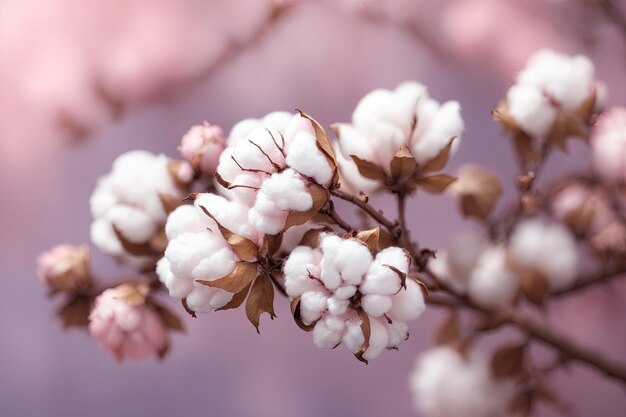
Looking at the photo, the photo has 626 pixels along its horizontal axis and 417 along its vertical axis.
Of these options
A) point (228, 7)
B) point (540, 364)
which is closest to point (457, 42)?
point (228, 7)

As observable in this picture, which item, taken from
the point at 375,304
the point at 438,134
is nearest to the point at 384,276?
the point at 375,304

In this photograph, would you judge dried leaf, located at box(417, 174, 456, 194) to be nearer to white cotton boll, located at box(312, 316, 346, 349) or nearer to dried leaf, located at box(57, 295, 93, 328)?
white cotton boll, located at box(312, 316, 346, 349)

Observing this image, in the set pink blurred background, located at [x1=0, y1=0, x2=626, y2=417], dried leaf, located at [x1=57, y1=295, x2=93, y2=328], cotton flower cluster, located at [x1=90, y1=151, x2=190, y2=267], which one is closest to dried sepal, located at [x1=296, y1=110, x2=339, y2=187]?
cotton flower cluster, located at [x1=90, y1=151, x2=190, y2=267]

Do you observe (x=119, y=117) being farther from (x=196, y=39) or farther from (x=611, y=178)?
(x=611, y=178)

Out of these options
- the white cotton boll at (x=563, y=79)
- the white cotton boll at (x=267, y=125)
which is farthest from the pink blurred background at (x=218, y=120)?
the white cotton boll at (x=267, y=125)

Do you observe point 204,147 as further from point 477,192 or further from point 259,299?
point 477,192

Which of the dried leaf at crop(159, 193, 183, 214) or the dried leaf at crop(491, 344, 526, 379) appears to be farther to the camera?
the dried leaf at crop(491, 344, 526, 379)
